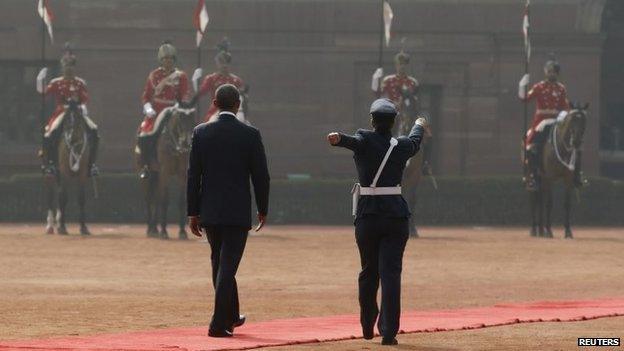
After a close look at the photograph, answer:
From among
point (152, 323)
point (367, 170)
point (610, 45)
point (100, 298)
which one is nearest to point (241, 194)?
point (367, 170)

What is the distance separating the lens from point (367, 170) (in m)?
14.2

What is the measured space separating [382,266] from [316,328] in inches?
52.6

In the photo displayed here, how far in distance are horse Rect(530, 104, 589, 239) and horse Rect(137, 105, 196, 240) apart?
5.91 meters

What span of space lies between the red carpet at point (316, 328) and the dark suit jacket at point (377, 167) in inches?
37.5

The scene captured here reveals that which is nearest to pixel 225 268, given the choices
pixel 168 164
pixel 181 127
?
pixel 181 127

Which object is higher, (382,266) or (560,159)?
(382,266)

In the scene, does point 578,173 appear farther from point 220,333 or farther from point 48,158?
point 220,333

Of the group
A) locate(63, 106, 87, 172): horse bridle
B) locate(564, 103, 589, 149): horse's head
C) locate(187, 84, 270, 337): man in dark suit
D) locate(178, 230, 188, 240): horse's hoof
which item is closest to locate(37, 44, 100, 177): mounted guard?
locate(63, 106, 87, 172): horse bridle

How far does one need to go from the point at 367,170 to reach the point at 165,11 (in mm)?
30616

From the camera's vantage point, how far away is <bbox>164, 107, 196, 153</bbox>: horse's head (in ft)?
104

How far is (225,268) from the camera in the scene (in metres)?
14.2

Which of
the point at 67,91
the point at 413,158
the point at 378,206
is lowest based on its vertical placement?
the point at 413,158

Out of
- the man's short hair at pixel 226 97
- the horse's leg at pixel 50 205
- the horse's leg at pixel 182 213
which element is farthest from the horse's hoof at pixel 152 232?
the man's short hair at pixel 226 97

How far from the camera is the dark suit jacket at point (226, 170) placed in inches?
565
